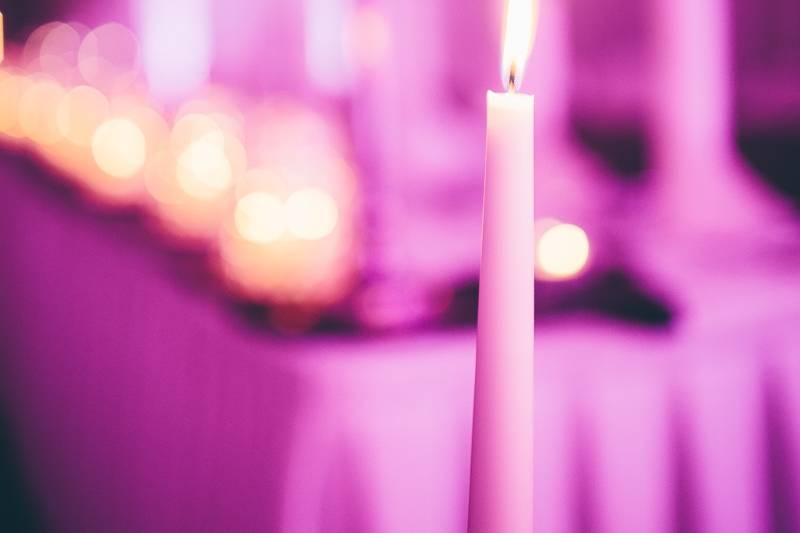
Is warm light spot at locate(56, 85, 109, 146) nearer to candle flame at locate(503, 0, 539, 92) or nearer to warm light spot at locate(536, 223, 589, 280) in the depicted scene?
warm light spot at locate(536, 223, 589, 280)

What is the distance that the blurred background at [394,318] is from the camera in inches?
28.2

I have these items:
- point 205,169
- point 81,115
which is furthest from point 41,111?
point 205,169

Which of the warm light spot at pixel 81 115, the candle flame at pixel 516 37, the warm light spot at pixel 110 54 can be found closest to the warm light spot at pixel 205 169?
the warm light spot at pixel 81 115

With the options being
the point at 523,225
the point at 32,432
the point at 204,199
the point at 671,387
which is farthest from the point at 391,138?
the point at 523,225

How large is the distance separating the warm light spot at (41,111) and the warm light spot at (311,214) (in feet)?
5.59

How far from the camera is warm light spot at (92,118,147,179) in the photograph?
2.11 meters

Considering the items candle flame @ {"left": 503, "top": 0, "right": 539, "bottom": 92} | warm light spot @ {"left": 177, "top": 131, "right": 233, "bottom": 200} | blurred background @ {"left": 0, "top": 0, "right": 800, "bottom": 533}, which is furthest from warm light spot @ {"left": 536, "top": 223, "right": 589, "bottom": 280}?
warm light spot @ {"left": 177, "top": 131, "right": 233, "bottom": 200}

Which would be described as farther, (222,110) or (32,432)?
(222,110)

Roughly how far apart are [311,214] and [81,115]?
8.24 ft

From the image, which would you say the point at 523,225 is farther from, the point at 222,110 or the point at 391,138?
the point at 222,110

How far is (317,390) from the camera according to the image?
2.27 ft

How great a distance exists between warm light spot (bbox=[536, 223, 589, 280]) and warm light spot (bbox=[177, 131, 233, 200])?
2.60 ft

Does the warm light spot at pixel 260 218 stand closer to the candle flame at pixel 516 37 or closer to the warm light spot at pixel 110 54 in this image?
the candle flame at pixel 516 37

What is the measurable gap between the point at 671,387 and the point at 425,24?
7.02 ft
